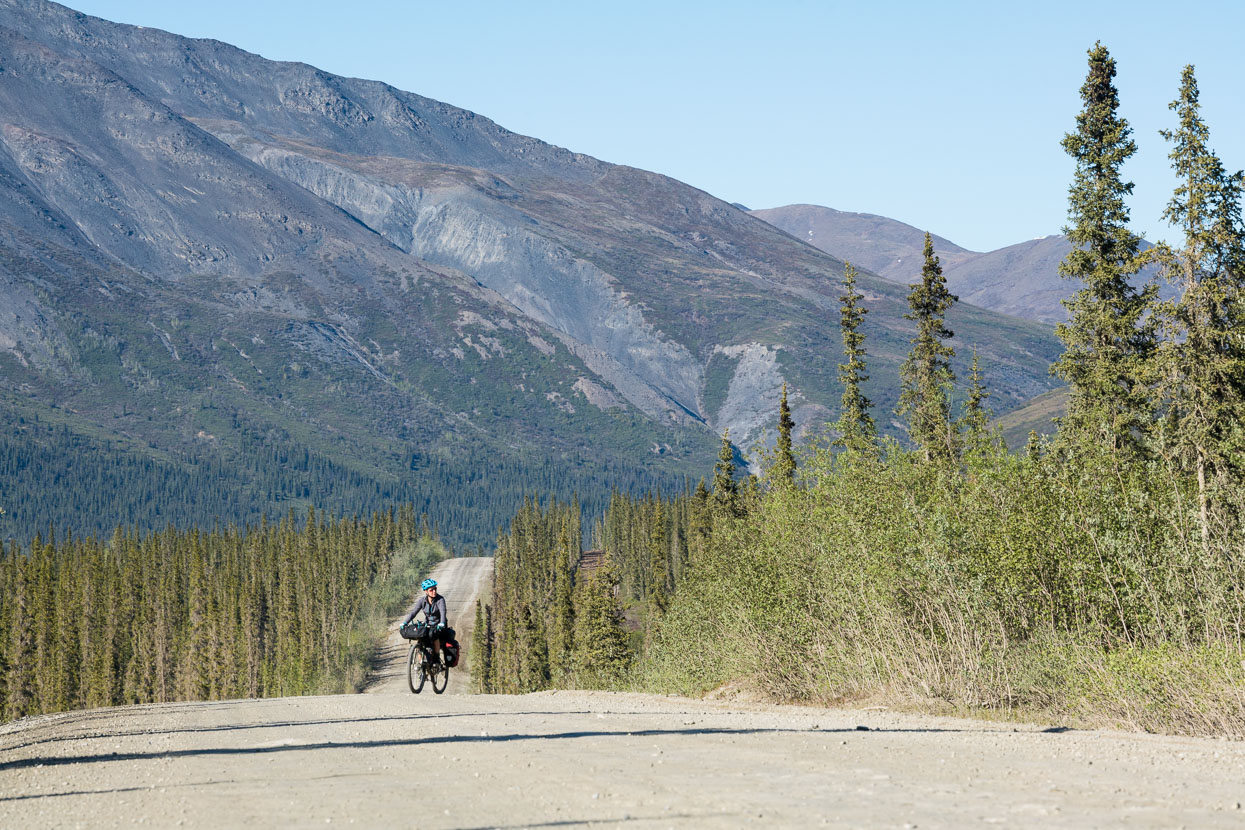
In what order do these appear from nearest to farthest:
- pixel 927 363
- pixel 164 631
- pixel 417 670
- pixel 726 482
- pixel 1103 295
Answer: pixel 417 670 → pixel 1103 295 → pixel 927 363 → pixel 726 482 → pixel 164 631

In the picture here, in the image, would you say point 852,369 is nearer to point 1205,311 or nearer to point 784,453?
point 784,453

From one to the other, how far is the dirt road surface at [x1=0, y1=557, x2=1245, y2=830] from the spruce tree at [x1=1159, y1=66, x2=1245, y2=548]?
55.0 ft

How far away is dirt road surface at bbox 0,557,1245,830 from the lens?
1093cm

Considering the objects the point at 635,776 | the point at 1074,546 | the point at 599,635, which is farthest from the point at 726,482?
the point at 635,776

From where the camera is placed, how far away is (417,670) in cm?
3378

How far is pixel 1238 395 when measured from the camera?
34156 millimetres

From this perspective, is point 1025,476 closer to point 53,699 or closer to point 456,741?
point 456,741

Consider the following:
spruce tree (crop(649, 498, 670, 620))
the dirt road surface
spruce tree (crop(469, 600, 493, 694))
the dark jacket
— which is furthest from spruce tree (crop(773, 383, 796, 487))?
spruce tree (crop(469, 600, 493, 694))

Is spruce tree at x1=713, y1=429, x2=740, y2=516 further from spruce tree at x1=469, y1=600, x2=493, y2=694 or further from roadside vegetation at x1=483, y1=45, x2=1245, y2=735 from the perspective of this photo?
spruce tree at x1=469, y1=600, x2=493, y2=694

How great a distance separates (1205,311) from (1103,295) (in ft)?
17.3

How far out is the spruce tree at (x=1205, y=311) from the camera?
1324 inches

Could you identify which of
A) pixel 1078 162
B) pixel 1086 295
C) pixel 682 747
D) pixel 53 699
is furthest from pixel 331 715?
pixel 53 699

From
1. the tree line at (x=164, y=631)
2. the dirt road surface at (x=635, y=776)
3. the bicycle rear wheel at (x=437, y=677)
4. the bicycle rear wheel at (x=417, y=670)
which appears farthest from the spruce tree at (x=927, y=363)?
the tree line at (x=164, y=631)

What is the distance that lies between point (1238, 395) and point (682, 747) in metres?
24.5
